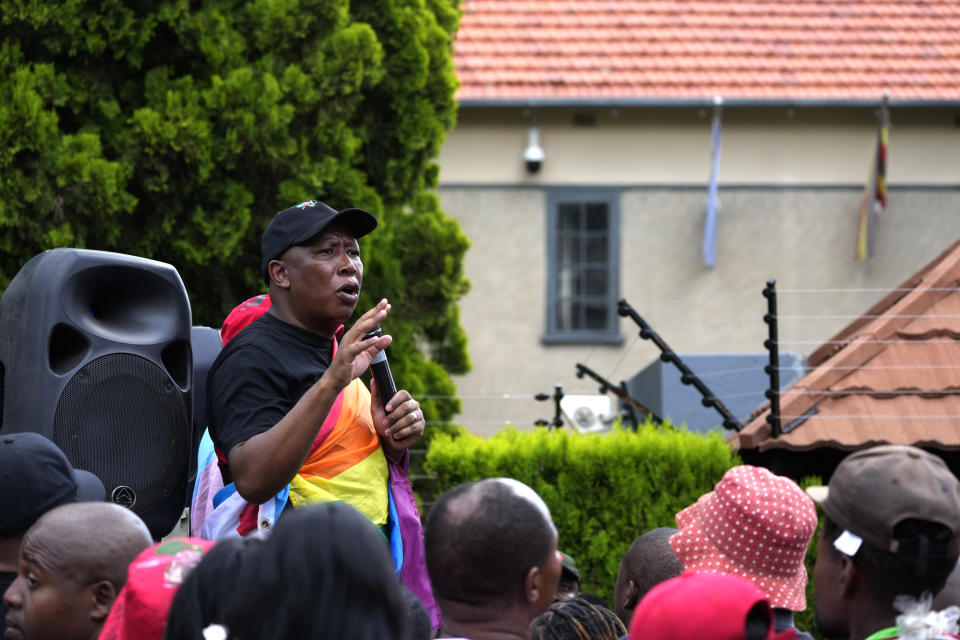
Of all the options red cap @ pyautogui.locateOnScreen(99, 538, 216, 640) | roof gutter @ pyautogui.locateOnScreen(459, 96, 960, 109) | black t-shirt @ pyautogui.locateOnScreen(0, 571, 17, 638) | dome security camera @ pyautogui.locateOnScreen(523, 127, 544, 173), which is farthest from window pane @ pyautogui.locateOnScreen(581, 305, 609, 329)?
red cap @ pyautogui.locateOnScreen(99, 538, 216, 640)

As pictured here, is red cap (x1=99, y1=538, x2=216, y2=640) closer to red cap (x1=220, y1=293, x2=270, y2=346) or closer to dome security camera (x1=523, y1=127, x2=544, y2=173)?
red cap (x1=220, y1=293, x2=270, y2=346)

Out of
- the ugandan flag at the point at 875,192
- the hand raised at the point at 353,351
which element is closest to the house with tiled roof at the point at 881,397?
the hand raised at the point at 353,351

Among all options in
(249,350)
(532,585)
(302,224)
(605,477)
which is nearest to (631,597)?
(532,585)

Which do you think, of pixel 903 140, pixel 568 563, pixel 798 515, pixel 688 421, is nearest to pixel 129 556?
pixel 798 515

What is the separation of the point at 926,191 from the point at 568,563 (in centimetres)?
1222

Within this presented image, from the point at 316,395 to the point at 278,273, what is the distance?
62cm

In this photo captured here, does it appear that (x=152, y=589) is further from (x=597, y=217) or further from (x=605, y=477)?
(x=597, y=217)

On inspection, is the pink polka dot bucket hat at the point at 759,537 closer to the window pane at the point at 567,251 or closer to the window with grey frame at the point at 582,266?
the window with grey frame at the point at 582,266

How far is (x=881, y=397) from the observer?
7918mm

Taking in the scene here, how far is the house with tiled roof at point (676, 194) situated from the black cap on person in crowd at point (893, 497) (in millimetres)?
12397

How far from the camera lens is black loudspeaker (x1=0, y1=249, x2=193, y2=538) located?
4.59 meters

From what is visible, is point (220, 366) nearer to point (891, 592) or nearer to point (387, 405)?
point (387, 405)

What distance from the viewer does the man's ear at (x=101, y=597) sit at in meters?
3.10

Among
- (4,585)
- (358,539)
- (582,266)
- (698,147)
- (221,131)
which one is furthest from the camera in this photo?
(582,266)
